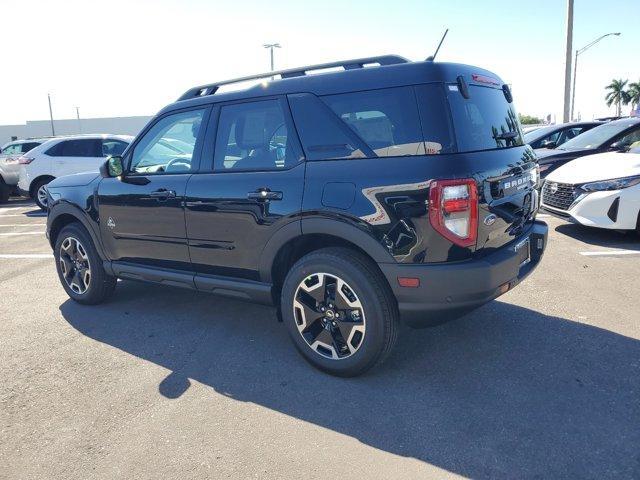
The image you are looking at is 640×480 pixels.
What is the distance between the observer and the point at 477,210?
275 cm

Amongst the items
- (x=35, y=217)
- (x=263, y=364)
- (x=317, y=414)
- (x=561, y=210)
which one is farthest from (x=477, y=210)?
(x=35, y=217)

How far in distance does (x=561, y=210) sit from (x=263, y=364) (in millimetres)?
4881

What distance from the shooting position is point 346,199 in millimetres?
2941

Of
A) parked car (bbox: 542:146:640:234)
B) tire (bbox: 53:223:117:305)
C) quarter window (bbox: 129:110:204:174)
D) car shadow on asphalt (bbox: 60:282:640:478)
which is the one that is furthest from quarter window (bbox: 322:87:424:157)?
parked car (bbox: 542:146:640:234)

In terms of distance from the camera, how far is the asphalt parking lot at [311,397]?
95.6 inches

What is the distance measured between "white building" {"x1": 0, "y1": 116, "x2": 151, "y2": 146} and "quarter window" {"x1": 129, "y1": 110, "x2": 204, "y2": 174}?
52373 mm

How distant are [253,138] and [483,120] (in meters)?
1.56

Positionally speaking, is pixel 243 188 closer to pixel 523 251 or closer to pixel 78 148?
pixel 523 251

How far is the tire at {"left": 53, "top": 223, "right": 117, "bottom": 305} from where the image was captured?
4660 mm

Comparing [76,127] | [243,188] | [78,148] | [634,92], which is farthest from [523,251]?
[634,92]

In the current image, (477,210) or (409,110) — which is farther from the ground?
(409,110)

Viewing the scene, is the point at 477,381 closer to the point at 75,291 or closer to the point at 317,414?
the point at 317,414

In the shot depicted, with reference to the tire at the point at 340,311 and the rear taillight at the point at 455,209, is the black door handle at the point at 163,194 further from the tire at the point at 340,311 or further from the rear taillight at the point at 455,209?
the rear taillight at the point at 455,209

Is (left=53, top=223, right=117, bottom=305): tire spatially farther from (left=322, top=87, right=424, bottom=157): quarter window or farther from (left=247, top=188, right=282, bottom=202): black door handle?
(left=322, top=87, right=424, bottom=157): quarter window
